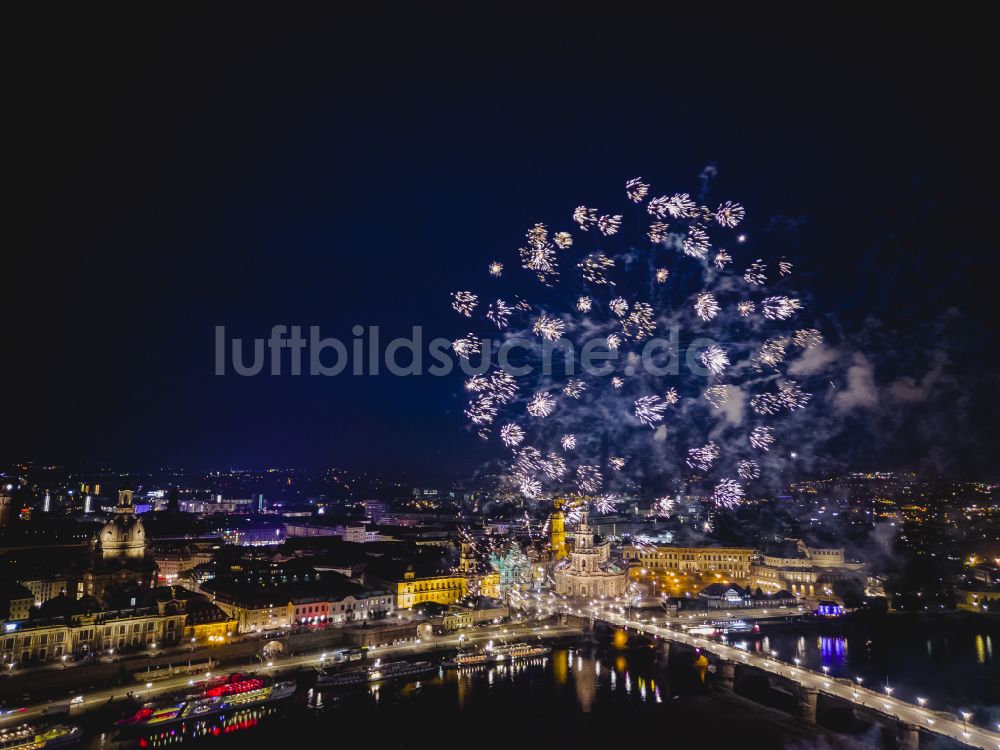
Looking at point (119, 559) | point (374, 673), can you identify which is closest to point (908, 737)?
point (374, 673)

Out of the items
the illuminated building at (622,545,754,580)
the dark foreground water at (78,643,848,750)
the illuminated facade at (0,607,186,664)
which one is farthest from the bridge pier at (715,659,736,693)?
the illuminated facade at (0,607,186,664)

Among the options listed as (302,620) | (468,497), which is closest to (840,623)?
(302,620)

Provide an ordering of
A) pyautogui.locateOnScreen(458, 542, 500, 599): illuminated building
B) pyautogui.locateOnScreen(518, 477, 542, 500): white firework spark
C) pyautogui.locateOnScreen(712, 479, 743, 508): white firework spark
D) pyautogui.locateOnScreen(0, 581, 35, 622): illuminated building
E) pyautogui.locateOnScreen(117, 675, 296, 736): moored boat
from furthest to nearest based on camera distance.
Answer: pyautogui.locateOnScreen(458, 542, 500, 599): illuminated building, pyautogui.locateOnScreen(0, 581, 35, 622): illuminated building, pyautogui.locateOnScreen(518, 477, 542, 500): white firework spark, pyautogui.locateOnScreen(712, 479, 743, 508): white firework spark, pyautogui.locateOnScreen(117, 675, 296, 736): moored boat

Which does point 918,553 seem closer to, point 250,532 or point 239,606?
point 239,606

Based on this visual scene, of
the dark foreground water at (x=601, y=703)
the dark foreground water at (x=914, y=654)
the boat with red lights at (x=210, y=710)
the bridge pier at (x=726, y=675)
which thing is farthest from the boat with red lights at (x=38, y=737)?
the dark foreground water at (x=914, y=654)

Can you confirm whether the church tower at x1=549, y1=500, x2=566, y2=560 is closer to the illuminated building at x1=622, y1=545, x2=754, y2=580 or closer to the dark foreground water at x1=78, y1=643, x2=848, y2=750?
the illuminated building at x1=622, y1=545, x2=754, y2=580

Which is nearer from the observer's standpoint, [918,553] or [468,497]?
[918,553]
